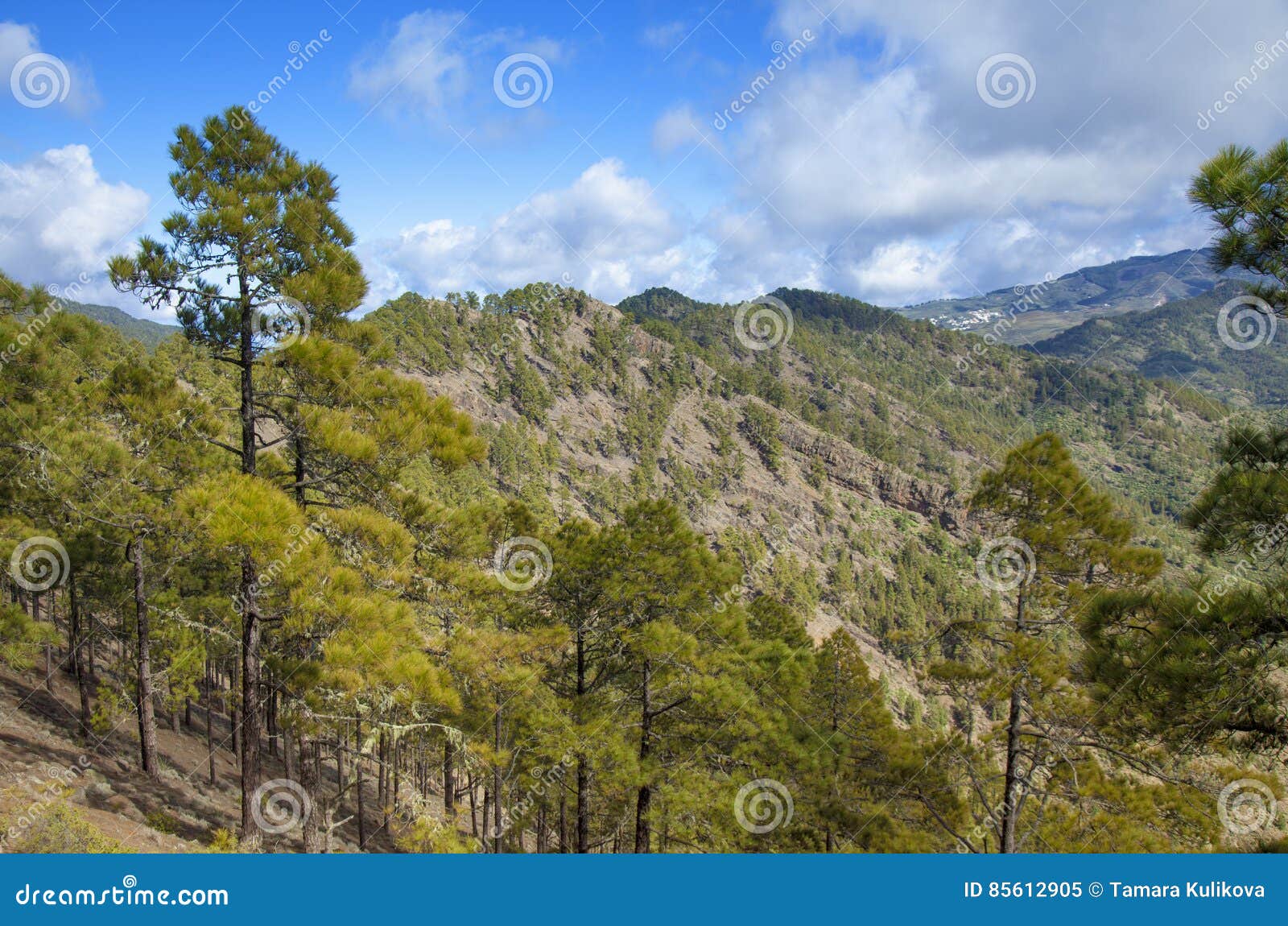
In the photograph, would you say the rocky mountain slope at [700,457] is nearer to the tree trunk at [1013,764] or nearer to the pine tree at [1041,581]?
the pine tree at [1041,581]

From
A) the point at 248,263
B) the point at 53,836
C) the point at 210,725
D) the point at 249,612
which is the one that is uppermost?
the point at 248,263

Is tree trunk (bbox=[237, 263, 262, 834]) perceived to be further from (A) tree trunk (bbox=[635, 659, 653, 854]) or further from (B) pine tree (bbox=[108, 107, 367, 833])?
(A) tree trunk (bbox=[635, 659, 653, 854])

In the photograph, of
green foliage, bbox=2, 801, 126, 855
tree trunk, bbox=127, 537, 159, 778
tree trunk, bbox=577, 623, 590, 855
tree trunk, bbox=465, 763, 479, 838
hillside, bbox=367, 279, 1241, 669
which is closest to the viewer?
green foliage, bbox=2, 801, 126, 855

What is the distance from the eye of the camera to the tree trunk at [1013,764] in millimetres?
9977

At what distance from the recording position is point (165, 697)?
18969 millimetres

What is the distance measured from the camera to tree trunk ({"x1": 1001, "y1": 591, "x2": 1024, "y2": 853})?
32.7ft

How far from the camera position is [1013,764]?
33.3 feet

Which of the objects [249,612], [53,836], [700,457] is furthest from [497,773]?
[700,457]

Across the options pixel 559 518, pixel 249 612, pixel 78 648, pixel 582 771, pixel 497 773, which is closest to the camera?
pixel 249 612

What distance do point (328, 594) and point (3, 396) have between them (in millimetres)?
9951

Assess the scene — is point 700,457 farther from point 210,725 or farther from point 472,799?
point 472,799

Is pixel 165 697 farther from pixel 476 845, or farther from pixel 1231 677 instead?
pixel 1231 677

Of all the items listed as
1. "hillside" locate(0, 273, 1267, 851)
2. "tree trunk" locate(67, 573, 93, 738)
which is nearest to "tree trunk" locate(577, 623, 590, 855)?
"hillside" locate(0, 273, 1267, 851)

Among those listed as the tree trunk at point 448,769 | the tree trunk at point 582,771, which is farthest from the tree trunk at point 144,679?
the tree trunk at point 582,771
